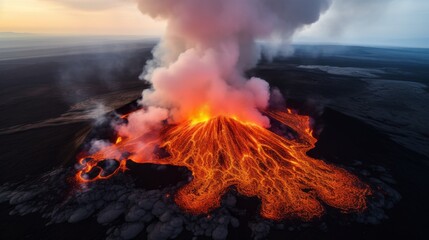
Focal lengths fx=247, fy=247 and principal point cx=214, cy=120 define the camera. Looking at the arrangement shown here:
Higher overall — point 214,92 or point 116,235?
point 214,92

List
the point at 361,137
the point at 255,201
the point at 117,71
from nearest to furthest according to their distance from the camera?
the point at 255,201 < the point at 361,137 < the point at 117,71

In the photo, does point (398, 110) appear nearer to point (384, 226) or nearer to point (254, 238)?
point (384, 226)

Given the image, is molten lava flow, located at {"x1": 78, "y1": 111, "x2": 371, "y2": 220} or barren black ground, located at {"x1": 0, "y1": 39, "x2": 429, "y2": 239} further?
molten lava flow, located at {"x1": 78, "y1": 111, "x2": 371, "y2": 220}

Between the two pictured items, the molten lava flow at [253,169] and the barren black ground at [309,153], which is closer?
the barren black ground at [309,153]

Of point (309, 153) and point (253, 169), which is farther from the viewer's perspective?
point (309, 153)

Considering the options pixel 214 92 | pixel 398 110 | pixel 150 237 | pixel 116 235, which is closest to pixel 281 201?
pixel 150 237

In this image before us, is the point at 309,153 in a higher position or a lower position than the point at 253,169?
higher

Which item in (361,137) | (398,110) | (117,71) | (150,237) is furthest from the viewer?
(117,71)

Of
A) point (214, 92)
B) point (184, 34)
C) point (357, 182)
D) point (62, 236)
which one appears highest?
point (184, 34)
